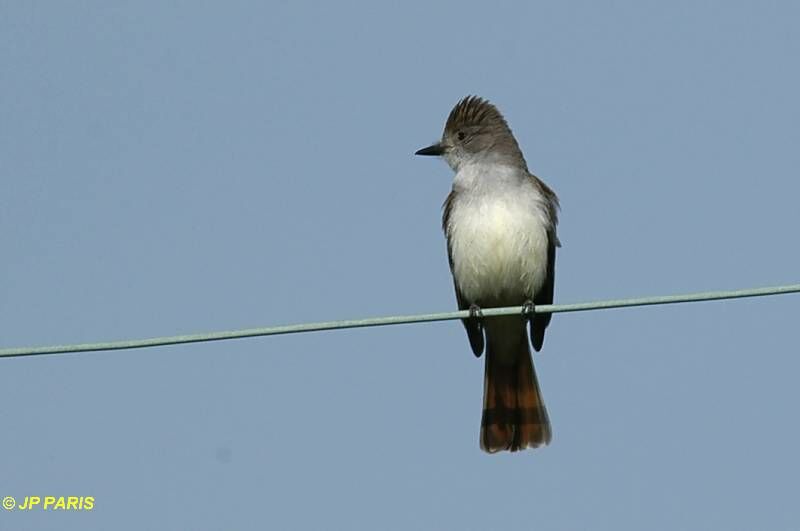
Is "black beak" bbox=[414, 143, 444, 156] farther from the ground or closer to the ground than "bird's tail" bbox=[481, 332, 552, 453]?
farther from the ground

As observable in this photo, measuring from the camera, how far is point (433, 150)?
1079cm

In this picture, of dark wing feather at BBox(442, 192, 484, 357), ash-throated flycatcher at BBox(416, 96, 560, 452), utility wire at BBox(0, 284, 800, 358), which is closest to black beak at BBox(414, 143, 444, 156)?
ash-throated flycatcher at BBox(416, 96, 560, 452)

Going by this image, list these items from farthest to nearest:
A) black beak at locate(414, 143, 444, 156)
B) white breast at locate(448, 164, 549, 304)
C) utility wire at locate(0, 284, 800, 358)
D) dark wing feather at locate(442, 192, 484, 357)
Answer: black beak at locate(414, 143, 444, 156)
dark wing feather at locate(442, 192, 484, 357)
white breast at locate(448, 164, 549, 304)
utility wire at locate(0, 284, 800, 358)

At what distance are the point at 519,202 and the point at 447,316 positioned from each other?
3322 mm

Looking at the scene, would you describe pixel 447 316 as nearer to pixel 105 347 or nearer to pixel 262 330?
pixel 262 330

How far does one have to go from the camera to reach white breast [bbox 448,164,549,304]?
377 inches

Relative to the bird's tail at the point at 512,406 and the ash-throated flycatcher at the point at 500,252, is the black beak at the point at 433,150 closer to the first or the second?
the ash-throated flycatcher at the point at 500,252

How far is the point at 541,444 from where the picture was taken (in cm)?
1016

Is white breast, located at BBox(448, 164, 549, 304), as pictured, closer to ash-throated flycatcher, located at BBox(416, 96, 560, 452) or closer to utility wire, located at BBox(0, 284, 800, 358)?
ash-throated flycatcher, located at BBox(416, 96, 560, 452)

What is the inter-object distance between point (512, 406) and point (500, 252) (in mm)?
1402

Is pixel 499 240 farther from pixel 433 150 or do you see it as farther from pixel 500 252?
pixel 433 150

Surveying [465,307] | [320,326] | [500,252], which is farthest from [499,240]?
[320,326]

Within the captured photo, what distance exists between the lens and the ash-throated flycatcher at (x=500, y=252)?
9.62 meters

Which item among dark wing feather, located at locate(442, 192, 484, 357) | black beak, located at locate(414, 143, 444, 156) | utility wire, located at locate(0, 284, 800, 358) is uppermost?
black beak, located at locate(414, 143, 444, 156)
